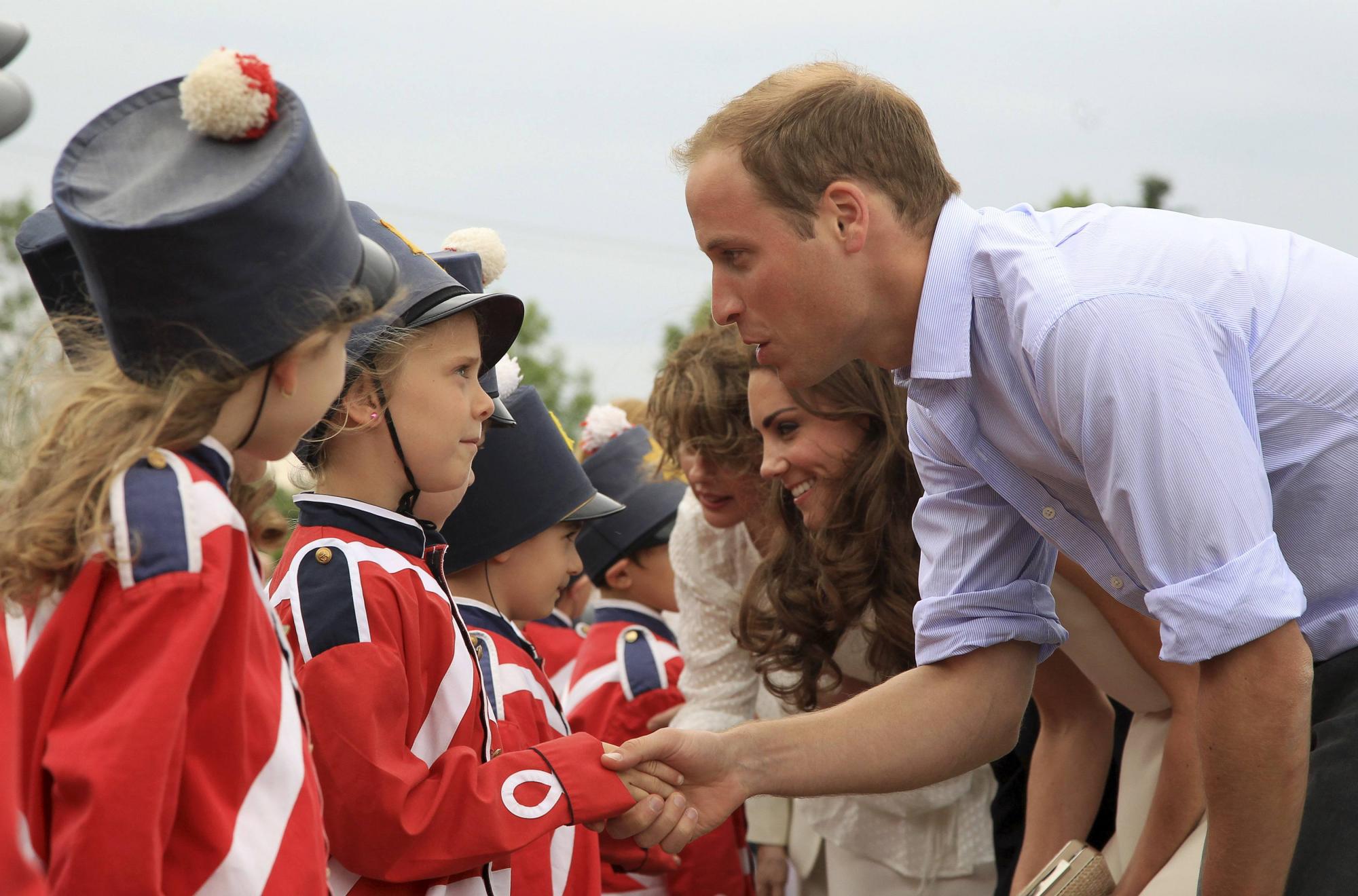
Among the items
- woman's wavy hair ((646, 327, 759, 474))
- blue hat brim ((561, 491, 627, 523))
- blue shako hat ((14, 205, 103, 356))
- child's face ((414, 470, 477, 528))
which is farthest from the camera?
woman's wavy hair ((646, 327, 759, 474))

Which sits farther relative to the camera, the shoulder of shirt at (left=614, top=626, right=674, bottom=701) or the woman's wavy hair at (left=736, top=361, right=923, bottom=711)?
the shoulder of shirt at (left=614, top=626, right=674, bottom=701)

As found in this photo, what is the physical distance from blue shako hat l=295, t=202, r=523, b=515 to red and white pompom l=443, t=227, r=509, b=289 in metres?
0.32

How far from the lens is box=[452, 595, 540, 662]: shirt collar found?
3352 millimetres

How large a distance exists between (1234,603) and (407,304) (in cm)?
163

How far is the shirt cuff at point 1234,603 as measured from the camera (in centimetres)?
203

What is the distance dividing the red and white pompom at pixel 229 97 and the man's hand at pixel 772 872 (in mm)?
3161

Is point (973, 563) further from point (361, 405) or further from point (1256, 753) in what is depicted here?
point (361, 405)

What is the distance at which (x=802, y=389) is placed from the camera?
367 centimetres

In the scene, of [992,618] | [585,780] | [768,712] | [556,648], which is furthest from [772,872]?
[585,780]

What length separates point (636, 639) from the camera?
188 inches

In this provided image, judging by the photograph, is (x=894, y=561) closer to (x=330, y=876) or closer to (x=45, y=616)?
(x=330, y=876)

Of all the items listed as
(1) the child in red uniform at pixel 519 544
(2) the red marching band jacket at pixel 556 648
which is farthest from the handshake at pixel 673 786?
(2) the red marching band jacket at pixel 556 648

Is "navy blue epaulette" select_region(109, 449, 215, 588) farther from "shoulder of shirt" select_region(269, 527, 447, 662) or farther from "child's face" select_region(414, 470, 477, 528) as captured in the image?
"child's face" select_region(414, 470, 477, 528)

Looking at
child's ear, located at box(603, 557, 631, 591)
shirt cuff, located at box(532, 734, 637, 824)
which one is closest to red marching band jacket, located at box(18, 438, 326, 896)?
shirt cuff, located at box(532, 734, 637, 824)
